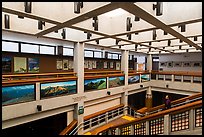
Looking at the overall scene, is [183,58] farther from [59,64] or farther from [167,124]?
[167,124]

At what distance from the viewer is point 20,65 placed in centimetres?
844

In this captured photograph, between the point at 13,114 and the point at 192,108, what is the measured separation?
18.8 feet

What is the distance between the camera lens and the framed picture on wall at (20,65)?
8.24 m

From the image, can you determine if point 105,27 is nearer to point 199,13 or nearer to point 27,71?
point 199,13

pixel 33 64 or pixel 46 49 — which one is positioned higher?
pixel 46 49

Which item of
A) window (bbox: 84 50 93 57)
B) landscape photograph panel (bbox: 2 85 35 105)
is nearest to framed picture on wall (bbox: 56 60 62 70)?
window (bbox: 84 50 93 57)

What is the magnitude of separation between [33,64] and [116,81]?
5.24 meters

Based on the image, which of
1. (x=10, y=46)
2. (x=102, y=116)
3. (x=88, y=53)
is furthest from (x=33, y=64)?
(x=88, y=53)

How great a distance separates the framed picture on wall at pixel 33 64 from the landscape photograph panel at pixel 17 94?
3010 millimetres

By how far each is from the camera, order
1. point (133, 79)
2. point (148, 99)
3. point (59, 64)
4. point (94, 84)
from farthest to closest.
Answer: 1. point (148, 99)
2. point (133, 79)
3. point (59, 64)
4. point (94, 84)

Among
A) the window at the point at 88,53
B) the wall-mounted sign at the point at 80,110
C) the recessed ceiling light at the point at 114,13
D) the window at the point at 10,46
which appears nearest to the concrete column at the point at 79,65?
the wall-mounted sign at the point at 80,110

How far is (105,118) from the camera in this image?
9.78 metres

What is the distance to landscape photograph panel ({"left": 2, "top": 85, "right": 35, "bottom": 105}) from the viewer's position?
5.45m

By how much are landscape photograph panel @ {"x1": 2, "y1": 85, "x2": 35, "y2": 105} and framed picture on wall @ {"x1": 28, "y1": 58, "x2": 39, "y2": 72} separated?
301cm
